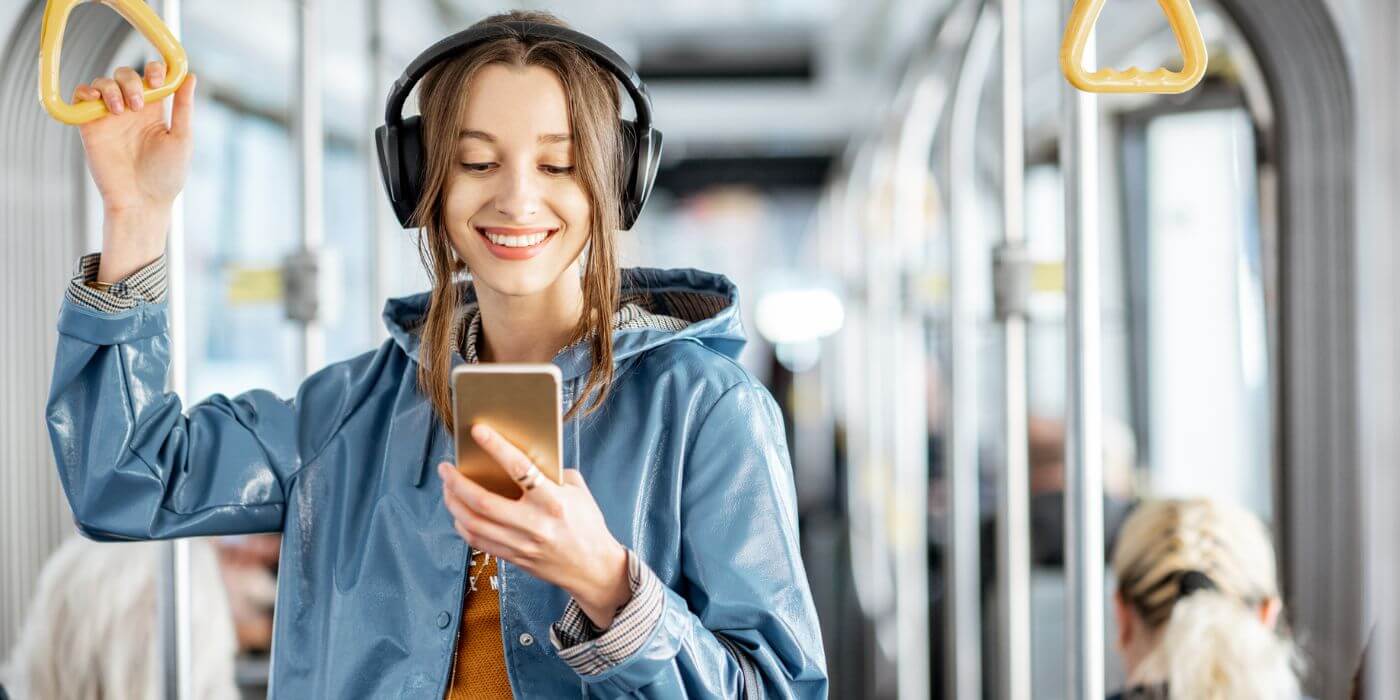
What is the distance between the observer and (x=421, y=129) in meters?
1.20

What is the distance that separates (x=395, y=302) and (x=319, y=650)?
38 centimetres

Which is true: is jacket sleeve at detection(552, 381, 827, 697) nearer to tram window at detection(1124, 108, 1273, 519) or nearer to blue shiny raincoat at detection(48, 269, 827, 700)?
blue shiny raincoat at detection(48, 269, 827, 700)

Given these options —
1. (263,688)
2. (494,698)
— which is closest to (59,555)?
(263,688)

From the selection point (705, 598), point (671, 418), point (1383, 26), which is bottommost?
point (705, 598)

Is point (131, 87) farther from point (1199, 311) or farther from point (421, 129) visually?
point (1199, 311)

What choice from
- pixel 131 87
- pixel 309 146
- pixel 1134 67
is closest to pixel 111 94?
pixel 131 87

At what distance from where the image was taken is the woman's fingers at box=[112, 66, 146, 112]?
112 cm

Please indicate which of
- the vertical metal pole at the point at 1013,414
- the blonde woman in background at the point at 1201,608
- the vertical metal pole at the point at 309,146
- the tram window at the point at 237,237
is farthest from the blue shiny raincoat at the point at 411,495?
the tram window at the point at 237,237

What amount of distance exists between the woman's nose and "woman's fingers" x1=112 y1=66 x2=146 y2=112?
0.34 meters

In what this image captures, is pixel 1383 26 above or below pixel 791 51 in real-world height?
below

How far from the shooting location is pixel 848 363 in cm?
676

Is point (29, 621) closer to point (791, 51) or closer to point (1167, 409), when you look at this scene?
point (1167, 409)

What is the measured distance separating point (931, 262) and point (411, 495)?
14.0 feet

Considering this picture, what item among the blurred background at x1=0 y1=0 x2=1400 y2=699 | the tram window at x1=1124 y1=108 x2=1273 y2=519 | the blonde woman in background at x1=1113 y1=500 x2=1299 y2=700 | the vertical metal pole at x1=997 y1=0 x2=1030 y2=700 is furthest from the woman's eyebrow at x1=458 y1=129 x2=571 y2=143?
the tram window at x1=1124 y1=108 x2=1273 y2=519
